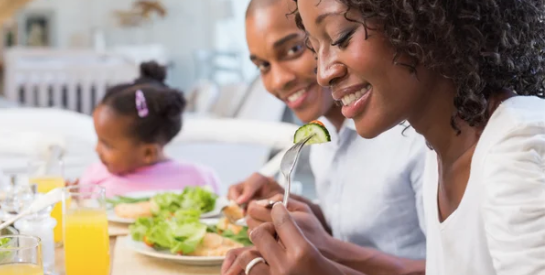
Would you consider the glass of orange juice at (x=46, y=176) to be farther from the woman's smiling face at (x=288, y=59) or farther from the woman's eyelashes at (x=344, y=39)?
the woman's eyelashes at (x=344, y=39)

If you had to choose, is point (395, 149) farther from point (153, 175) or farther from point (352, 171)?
point (153, 175)

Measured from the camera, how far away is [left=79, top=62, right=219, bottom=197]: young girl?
262cm

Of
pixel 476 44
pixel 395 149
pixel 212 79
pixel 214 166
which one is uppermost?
pixel 476 44

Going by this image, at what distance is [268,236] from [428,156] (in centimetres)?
33

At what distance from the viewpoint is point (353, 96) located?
3.37ft

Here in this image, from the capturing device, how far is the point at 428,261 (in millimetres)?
1176

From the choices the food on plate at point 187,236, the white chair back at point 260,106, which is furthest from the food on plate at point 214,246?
the white chair back at point 260,106

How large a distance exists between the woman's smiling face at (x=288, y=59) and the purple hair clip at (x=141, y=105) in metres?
1.03

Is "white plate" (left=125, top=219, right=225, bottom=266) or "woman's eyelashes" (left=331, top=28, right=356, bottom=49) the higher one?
"woman's eyelashes" (left=331, top=28, right=356, bottom=49)

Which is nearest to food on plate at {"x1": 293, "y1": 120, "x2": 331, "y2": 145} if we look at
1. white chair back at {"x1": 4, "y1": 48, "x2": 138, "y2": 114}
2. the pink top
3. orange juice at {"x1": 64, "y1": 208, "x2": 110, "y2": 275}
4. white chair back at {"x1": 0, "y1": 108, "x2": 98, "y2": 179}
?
orange juice at {"x1": 64, "y1": 208, "x2": 110, "y2": 275}

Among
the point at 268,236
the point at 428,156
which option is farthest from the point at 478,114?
the point at 268,236

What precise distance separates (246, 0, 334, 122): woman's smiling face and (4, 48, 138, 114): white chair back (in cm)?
620

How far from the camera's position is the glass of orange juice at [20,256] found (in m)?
1.07

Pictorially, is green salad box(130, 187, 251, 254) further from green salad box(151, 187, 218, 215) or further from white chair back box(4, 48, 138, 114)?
white chair back box(4, 48, 138, 114)
